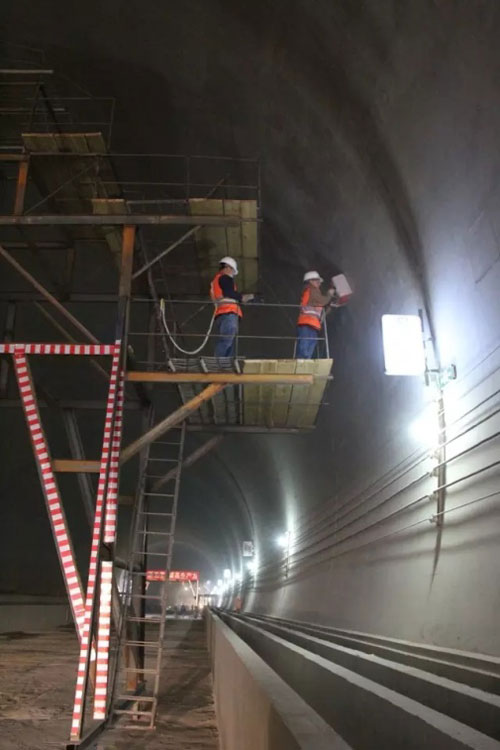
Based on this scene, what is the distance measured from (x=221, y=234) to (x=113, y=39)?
3.28 metres

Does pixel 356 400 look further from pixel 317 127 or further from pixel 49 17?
pixel 49 17

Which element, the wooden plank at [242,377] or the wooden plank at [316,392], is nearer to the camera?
the wooden plank at [242,377]

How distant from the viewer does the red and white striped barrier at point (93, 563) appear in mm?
5176

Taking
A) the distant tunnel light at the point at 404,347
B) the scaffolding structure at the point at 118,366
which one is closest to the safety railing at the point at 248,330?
the scaffolding structure at the point at 118,366

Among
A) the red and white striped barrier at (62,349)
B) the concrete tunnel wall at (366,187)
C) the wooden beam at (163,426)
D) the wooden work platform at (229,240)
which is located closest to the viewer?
the concrete tunnel wall at (366,187)

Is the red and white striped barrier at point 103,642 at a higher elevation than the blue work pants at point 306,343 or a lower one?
lower

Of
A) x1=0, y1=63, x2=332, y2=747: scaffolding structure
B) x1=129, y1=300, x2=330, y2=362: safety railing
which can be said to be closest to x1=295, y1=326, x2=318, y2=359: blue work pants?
x1=0, y1=63, x2=332, y2=747: scaffolding structure

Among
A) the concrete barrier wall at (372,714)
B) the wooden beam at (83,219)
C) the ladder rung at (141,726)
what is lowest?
the ladder rung at (141,726)

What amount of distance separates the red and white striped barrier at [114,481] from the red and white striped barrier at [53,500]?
1.67 feet

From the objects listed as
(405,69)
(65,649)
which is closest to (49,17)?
(405,69)

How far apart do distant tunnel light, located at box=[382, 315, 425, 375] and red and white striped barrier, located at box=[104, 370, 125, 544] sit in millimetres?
3070

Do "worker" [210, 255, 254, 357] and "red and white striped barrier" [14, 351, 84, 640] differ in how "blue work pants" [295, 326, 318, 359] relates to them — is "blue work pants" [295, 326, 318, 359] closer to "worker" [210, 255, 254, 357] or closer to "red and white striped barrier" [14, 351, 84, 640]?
"worker" [210, 255, 254, 357]

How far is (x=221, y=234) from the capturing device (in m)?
9.41

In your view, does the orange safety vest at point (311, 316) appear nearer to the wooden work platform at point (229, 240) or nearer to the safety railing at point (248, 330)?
the wooden work platform at point (229, 240)
